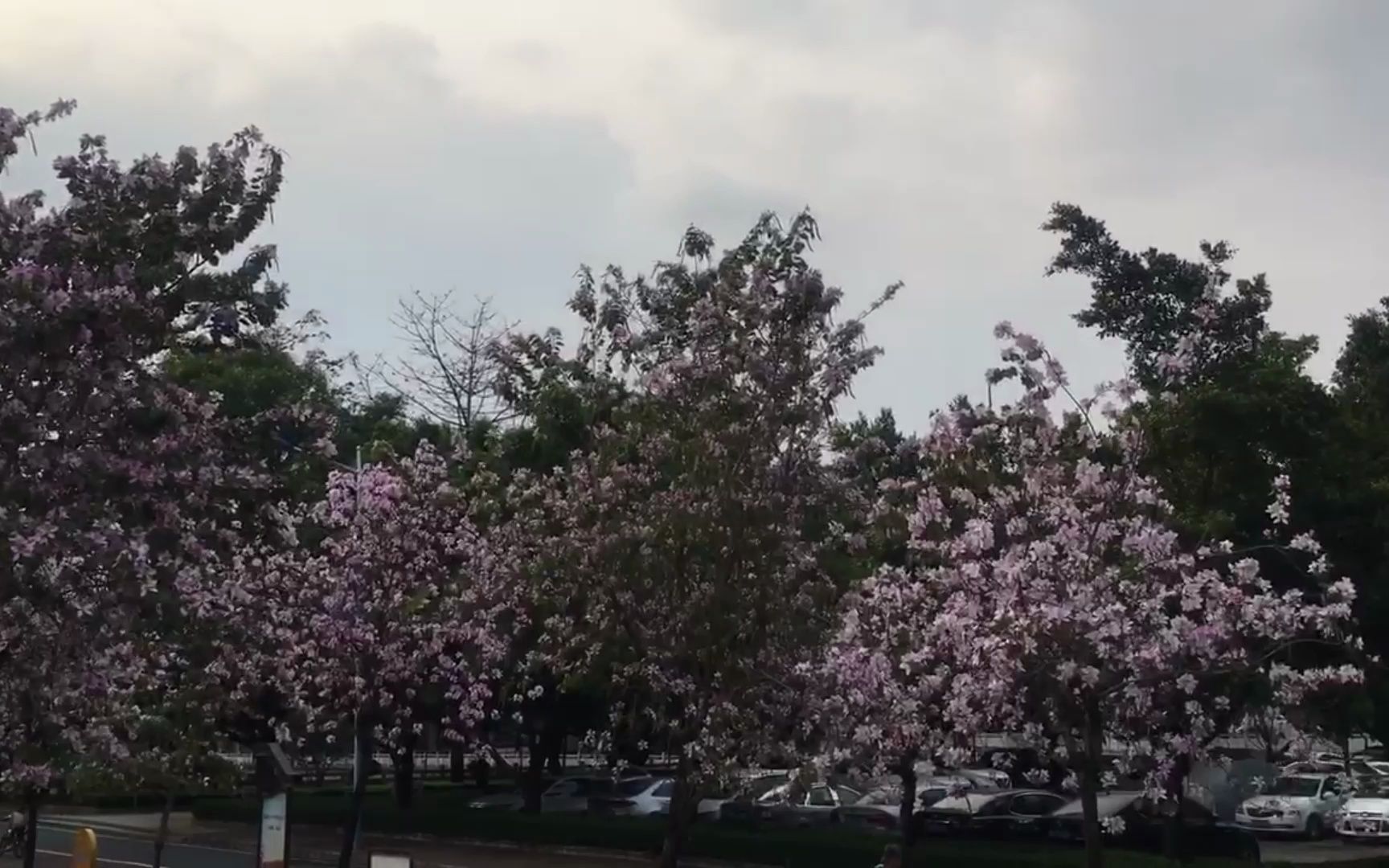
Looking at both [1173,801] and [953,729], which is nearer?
[953,729]

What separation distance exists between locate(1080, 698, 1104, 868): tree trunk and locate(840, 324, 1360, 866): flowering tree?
2cm

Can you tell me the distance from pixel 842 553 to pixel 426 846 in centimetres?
1678

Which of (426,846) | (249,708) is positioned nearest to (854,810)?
(426,846)

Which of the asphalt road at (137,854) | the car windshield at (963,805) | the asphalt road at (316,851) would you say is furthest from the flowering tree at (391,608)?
the car windshield at (963,805)

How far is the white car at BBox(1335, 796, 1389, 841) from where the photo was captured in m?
33.1

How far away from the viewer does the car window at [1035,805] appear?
Result: 96.8 ft

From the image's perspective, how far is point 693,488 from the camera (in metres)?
14.6

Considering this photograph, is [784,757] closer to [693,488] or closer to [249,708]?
[693,488]

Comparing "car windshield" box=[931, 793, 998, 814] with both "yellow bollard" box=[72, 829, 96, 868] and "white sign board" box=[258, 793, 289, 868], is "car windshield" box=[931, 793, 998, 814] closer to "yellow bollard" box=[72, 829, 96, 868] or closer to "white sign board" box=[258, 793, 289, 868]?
"yellow bollard" box=[72, 829, 96, 868]

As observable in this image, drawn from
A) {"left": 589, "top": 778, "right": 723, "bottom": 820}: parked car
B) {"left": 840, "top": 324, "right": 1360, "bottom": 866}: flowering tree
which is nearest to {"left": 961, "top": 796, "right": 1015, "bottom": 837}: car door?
{"left": 589, "top": 778, "right": 723, "bottom": 820}: parked car

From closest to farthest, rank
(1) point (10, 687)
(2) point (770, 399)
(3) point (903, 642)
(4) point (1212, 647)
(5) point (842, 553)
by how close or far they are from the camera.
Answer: (1) point (10, 687)
(4) point (1212, 647)
(3) point (903, 642)
(2) point (770, 399)
(5) point (842, 553)

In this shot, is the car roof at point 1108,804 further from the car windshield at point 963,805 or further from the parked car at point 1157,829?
the car windshield at point 963,805

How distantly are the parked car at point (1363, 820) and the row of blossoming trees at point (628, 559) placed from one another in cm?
1678

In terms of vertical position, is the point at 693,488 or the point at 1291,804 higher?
the point at 693,488
